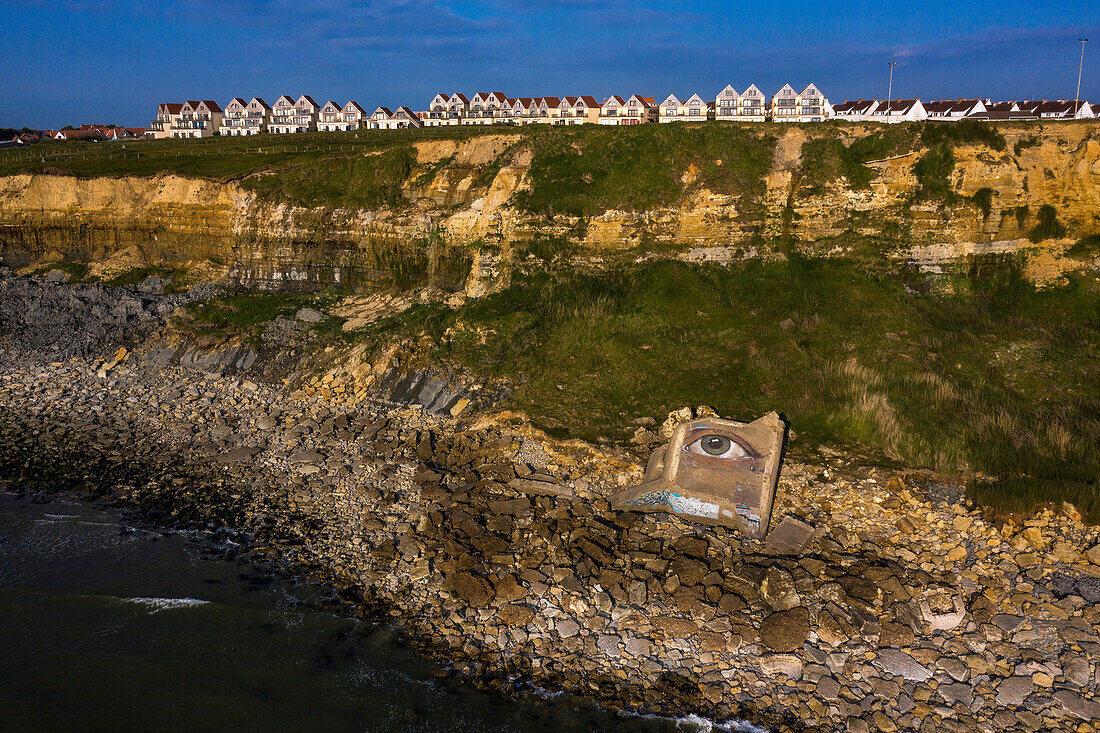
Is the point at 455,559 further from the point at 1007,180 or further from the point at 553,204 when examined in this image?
the point at 1007,180

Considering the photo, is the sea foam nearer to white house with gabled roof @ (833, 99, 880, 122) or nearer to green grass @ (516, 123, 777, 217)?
green grass @ (516, 123, 777, 217)

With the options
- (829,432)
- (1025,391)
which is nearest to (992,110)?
(1025,391)

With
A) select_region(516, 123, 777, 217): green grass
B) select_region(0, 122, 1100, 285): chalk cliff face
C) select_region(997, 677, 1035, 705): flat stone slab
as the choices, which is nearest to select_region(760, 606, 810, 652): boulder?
select_region(997, 677, 1035, 705): flat stone slab

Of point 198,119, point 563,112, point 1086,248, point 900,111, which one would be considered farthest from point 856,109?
point 198,119

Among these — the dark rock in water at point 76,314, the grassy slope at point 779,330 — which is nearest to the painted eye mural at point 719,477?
the grassy slope at point 779,330

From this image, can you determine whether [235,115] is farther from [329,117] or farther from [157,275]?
[157,275]

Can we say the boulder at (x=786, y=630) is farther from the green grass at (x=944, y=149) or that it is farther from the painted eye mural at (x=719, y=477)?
the green grass at (x=944, y=149)
